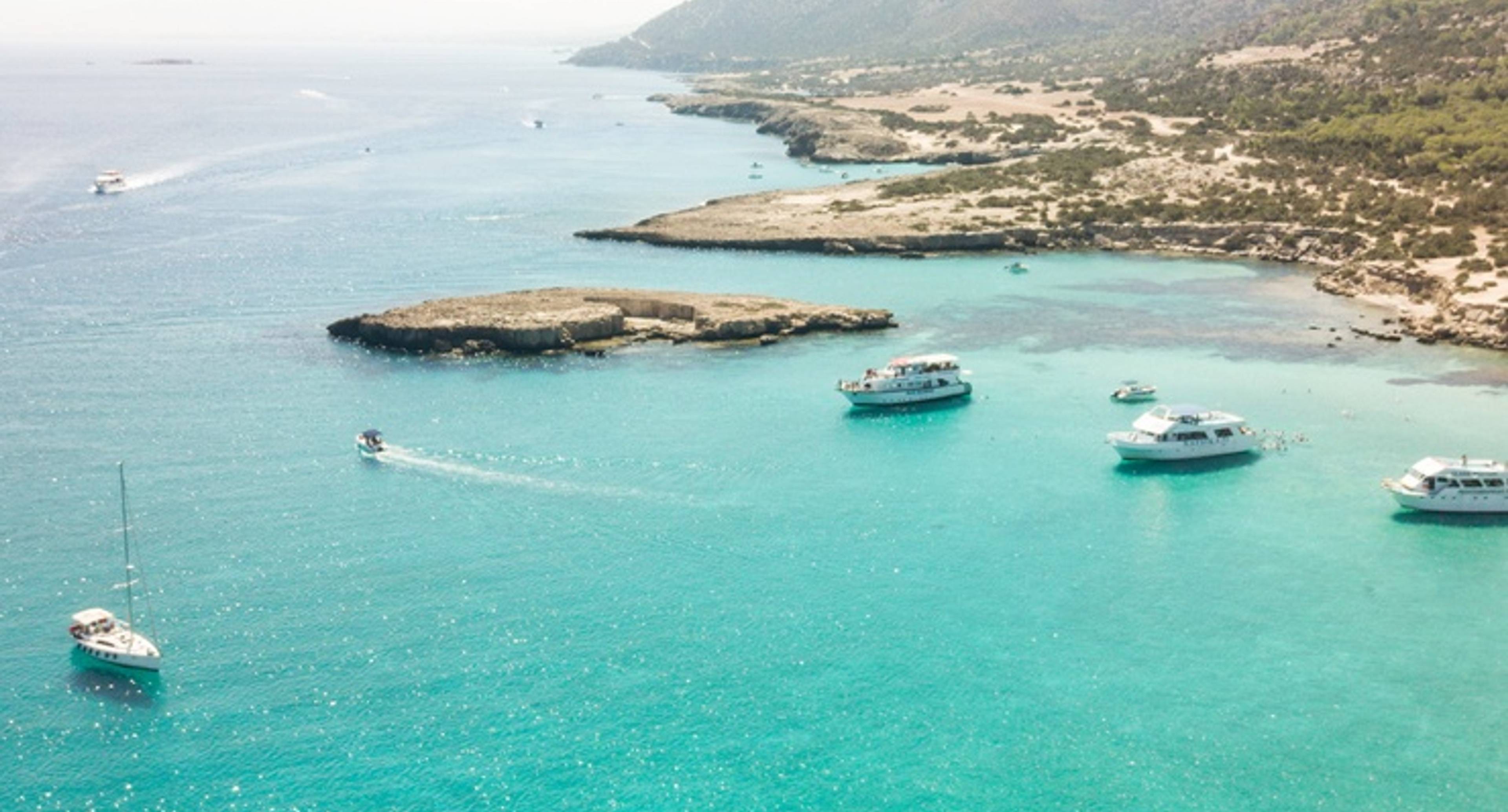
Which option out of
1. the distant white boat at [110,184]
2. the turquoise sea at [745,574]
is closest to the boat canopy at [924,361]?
the turquoise sea at [745,574]

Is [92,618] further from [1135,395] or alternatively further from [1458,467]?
[1458,467]

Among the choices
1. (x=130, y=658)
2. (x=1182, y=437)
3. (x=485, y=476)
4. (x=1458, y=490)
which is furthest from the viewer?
(x=1182, y=437)

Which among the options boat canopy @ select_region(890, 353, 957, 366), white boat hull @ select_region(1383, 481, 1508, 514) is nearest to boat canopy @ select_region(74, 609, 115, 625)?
boat canopy @ select_region(890, 353, 957, 366)

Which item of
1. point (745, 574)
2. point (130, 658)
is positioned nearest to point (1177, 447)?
point (745, 574)

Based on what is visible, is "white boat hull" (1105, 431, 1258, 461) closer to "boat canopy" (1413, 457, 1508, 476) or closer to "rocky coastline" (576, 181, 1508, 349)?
"boat canopy" (1413, 457, 1508, 476)

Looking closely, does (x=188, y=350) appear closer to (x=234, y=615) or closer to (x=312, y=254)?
(x=312, y=254)

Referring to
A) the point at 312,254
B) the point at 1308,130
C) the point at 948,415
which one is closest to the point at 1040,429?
the point at 948,415

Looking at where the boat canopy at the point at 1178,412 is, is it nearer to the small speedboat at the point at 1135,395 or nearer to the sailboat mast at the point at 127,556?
the small speedboat at the point at 1135,395
